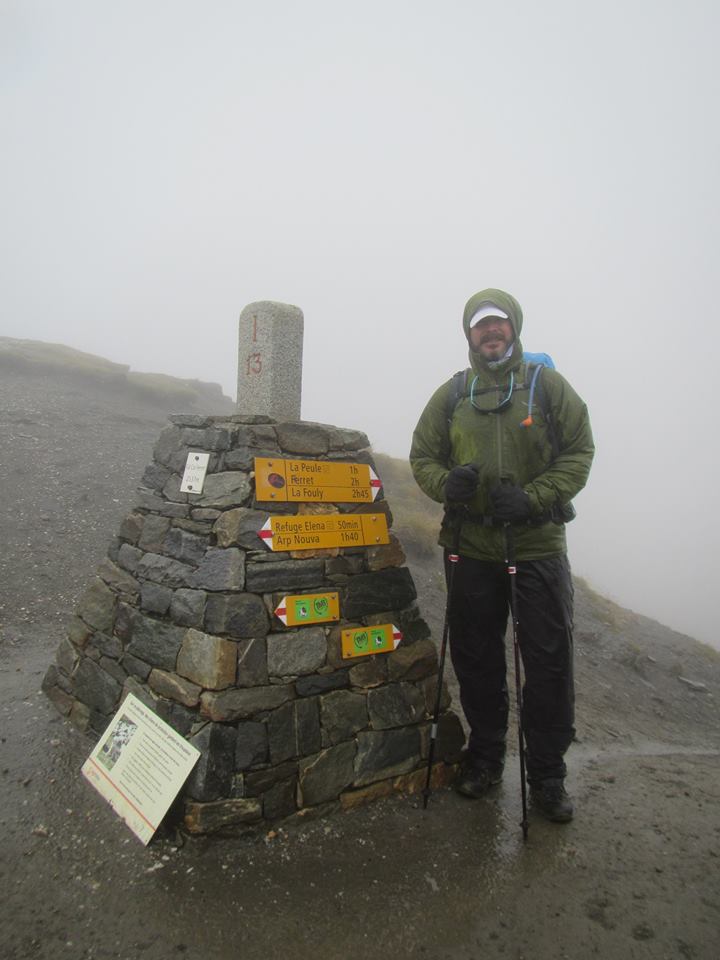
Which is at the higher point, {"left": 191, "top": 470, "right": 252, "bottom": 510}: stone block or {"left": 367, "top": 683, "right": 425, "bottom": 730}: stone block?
{"left": 191, "top": 470, "right": 252, "bottom": 510}: stone block

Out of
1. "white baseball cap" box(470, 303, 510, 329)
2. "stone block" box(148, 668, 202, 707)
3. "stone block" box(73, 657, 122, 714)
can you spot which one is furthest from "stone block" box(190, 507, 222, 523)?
"white baseball cap" box(470, 303, 510, 329)

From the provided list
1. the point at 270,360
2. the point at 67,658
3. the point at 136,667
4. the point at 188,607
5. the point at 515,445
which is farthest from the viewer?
the point at 67,658

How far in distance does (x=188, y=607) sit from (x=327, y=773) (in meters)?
1.77

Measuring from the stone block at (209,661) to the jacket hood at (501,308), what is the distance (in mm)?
3003

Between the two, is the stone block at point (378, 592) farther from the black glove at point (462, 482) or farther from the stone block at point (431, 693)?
the black glove at point (462, 482)

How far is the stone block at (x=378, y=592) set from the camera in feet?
16.2

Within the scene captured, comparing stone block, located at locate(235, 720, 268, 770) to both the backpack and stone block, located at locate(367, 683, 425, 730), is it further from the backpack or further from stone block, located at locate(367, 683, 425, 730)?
the backpack

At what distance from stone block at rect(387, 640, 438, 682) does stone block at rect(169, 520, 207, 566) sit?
6.29ft

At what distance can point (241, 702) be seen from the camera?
4234mm

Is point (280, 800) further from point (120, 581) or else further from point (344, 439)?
point (344, 439)

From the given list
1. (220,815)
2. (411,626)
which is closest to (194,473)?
(411,626)

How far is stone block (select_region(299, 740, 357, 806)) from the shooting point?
4.46m

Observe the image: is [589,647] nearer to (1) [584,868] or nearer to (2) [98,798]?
(1) [584,868]

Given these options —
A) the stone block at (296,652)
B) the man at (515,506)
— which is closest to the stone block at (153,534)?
the stone block at (296,652)
